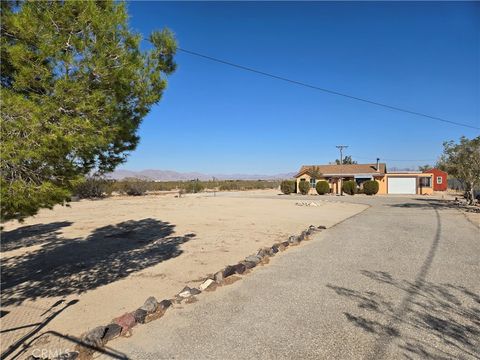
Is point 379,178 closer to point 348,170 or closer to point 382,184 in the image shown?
point 382,184

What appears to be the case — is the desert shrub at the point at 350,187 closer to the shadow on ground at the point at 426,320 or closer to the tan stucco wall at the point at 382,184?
the tan stucco wall at the point at 382,184

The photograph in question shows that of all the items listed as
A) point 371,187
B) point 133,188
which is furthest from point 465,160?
point 133,188

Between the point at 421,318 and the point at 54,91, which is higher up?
the point at 54,91

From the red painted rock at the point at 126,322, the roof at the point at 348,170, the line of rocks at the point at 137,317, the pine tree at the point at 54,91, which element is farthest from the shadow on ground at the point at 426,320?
the roof at the point at 348,170

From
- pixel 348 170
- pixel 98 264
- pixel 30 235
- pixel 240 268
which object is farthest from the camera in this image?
pixel 348 170

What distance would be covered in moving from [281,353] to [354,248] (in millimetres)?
6307

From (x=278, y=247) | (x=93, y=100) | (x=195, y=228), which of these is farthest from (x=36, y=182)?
(x=195, y=228)

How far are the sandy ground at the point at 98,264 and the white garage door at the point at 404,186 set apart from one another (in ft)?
107

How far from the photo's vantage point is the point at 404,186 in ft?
147

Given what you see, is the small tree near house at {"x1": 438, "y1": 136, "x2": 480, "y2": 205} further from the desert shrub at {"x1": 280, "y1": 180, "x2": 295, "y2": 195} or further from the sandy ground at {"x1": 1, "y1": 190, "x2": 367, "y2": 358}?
the desert shrub at {"x1": 280, "y1": 180, "x2": 295, "y2": 195}

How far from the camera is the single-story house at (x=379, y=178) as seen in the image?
44594mm

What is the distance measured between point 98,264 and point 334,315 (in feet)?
19.1

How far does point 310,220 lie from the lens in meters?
16.8

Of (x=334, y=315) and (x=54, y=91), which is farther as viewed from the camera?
(x=334, y=315)
